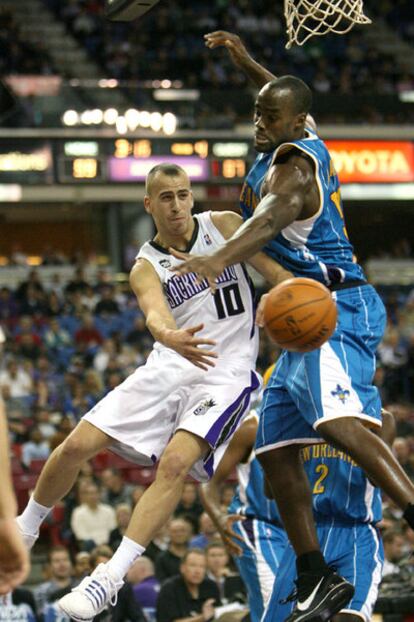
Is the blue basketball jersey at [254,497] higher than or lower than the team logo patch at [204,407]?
lower

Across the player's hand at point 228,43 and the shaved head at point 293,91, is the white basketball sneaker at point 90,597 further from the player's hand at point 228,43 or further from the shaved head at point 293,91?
the player's hand at point 228,43

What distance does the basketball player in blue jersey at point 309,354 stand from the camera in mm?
5789

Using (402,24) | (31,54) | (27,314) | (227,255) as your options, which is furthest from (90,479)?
(402,24)

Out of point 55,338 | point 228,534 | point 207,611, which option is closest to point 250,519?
point 228,534

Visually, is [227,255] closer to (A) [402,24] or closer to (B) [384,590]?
(B) [384,590]

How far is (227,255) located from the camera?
217 inches

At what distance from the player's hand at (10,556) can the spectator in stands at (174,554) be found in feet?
25.5

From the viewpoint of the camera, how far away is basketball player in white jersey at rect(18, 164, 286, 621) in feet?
20.7

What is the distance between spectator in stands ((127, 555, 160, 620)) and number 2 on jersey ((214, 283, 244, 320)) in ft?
15.5

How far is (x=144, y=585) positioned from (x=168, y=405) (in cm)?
478

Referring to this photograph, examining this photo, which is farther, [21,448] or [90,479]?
[21,448]

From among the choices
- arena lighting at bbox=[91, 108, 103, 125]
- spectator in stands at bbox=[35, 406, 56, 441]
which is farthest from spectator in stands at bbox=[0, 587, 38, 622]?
arena lighting at bbox=[91, 108, 103, 125]

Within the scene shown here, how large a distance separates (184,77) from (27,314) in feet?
28.7

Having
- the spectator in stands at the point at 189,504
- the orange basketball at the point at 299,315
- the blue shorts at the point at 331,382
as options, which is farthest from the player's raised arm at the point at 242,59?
the spectator in stands at the point at 189,504
